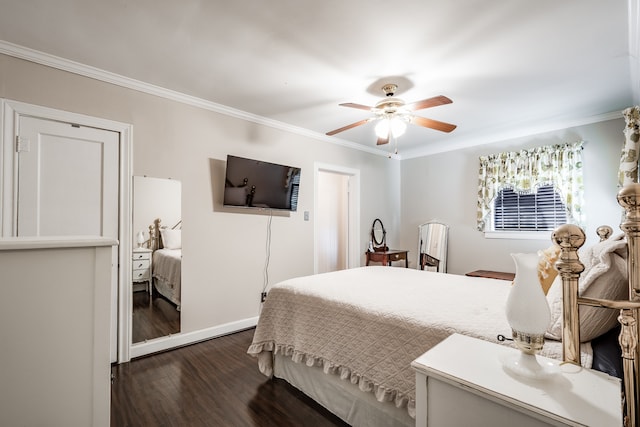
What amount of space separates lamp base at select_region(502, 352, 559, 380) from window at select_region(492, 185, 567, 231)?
140 inches

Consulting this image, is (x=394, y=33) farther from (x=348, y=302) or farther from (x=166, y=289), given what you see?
(x=166, y=289)

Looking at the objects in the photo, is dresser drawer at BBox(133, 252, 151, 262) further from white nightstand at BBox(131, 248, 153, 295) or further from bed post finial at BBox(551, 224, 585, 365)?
bed post finial at BBox(551, 224, 585, 365)

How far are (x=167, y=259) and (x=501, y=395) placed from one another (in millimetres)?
2855

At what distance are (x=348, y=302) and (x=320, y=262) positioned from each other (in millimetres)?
3569

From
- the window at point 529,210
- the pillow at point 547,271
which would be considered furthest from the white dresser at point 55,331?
the window at point 529,210

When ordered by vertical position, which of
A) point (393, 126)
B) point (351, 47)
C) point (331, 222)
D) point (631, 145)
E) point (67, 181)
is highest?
point (351, 47)

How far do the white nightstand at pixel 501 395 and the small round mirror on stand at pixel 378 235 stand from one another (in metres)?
3.83

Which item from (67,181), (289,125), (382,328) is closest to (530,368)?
(382,328)

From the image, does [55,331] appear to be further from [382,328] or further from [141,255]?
[141,255]

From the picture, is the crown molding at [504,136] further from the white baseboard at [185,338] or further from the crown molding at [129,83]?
the white baseboard at [185,338]

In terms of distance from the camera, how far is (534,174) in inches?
150

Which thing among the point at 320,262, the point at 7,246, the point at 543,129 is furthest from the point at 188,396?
the point at 543,129

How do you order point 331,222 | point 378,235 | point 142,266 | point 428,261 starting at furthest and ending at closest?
point 331,222
point 378,235
point 428,261
point 142,266

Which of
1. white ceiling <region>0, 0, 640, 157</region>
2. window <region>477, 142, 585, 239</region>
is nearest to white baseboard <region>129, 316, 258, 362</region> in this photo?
white ceiling <region>0, 0, 640, 157</region>
